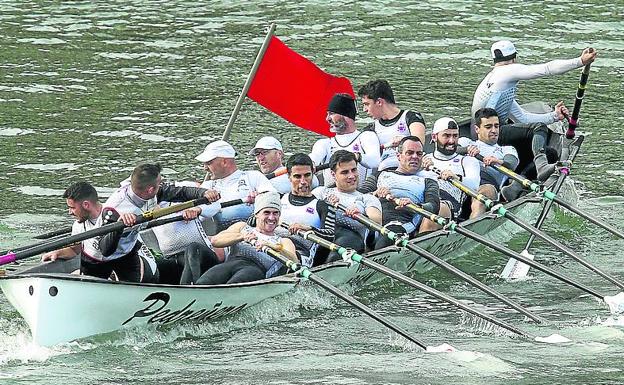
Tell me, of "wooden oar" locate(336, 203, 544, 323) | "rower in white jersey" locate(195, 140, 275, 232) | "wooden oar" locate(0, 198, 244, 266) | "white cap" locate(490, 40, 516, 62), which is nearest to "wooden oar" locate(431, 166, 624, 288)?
"wooden oar" locate(336, 203, 544, 323)

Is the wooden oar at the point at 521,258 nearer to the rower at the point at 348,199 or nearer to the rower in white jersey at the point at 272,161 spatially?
the rower at the point at 348,199

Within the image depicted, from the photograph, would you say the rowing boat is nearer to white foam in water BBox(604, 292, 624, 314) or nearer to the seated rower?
white foam in water BBox(604, 292, 624, 314)

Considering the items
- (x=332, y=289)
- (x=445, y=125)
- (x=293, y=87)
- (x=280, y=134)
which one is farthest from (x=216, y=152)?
(x=280, y=134)

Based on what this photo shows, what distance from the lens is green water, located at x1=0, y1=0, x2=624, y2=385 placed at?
12.3 meters

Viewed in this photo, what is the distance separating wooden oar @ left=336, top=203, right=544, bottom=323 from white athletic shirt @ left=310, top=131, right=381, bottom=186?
1.83 metres

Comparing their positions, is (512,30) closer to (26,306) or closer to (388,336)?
(388,336)

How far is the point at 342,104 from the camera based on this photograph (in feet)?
51.2

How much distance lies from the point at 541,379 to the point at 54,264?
15.6 ft

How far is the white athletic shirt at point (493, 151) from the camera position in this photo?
16.2m

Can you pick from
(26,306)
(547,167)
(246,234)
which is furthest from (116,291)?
(547,167)

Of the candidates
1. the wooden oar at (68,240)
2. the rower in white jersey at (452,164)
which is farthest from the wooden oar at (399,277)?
the rower in white jersey at (452,164)

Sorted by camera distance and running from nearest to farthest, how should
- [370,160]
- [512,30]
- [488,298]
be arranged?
1. [488,298]
2. [370,160]
3. [512,30]

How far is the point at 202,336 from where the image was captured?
12.9 meters

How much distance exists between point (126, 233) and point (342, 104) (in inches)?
165
